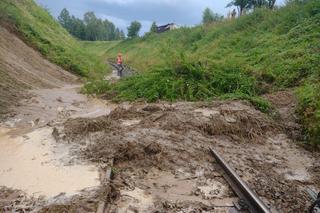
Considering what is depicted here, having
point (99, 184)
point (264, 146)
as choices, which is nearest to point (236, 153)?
point (264, 146)

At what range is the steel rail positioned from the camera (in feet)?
19.3

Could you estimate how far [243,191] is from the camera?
6.51 meters

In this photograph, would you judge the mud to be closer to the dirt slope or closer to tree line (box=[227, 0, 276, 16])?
the dirt slope

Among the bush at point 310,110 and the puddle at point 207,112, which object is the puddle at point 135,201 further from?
the bush at point 310,110

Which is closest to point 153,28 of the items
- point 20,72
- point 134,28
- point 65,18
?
point 134,28

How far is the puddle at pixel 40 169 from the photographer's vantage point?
22.5 ft

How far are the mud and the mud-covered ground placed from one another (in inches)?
0.6

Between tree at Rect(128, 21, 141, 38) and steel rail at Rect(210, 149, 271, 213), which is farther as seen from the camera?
tree at Rect(128, 21, 141, 38)

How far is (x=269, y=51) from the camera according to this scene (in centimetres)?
1841

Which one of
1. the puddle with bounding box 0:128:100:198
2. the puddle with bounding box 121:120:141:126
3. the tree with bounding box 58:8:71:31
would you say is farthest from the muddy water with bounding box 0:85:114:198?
the tree with bounding box 58:8:71:31

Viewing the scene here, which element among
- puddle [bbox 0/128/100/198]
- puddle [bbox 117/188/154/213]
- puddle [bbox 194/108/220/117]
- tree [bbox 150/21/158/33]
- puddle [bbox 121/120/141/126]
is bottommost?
puddle [bbox 117/188/154/213]

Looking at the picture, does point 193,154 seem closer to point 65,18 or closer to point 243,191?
point 243,191

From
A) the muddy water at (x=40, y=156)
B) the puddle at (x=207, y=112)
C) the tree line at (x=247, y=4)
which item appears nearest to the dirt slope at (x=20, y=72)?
the muddy water at (x=40, y=156)

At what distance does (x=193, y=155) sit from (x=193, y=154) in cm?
5
